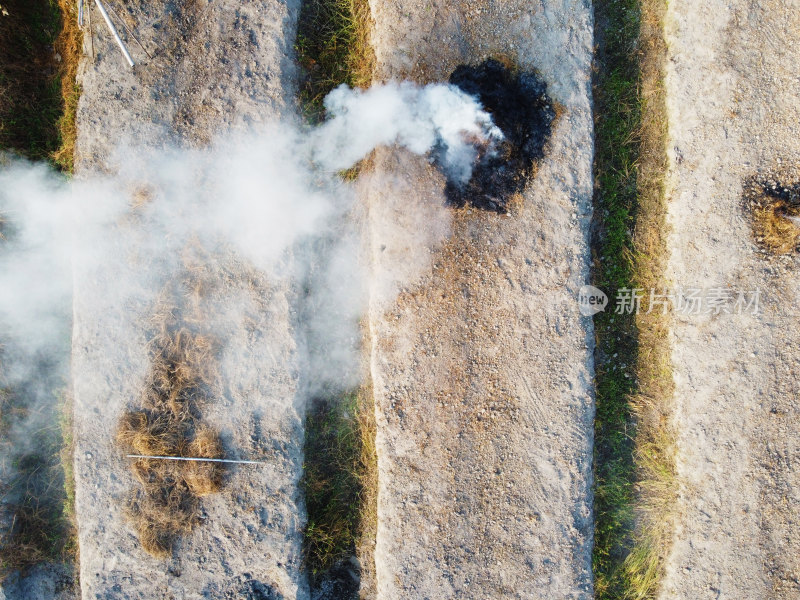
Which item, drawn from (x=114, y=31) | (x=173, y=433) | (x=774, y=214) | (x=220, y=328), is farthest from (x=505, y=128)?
(x=173, y=433)

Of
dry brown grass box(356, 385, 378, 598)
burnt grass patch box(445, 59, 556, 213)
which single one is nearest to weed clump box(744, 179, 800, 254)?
burnt grass patch box(445, 59, 556, 213)

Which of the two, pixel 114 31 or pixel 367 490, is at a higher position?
pixel 114 31

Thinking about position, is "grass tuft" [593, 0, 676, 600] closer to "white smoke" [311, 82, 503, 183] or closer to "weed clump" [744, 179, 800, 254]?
"weed clump" [744, 179, 800, 254]

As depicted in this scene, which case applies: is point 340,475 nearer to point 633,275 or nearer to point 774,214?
point 633,275

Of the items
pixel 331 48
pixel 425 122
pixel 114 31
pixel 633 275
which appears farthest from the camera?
pixel 633 275

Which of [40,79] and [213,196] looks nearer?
[213,196]

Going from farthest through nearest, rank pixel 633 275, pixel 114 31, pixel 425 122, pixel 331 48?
1. pixel 633 275
2. pixel 331 48
3. pixel 425 122
4. pixel 114 31
